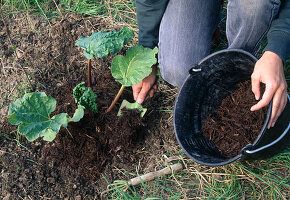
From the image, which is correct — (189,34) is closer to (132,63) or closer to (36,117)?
(132,63)

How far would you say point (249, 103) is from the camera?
1.75 meters

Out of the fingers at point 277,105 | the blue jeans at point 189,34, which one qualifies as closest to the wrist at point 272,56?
the fingers at point 277,105

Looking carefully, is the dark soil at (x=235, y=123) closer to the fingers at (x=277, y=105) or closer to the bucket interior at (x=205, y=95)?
the bucket interior at (x=205, y=95)

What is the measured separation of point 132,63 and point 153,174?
2.00 feet

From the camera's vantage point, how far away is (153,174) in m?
1.70

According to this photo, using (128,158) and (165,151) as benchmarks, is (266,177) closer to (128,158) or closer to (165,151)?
(165,151)

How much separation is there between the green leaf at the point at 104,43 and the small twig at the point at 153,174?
677 mm

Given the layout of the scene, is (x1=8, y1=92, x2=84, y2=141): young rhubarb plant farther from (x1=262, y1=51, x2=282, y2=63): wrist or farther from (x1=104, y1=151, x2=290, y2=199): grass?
(x1=262, y1=51, x2=282, y2=63): wrist

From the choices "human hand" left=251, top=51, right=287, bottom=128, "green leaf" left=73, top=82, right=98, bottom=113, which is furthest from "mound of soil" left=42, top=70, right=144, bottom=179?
"human hand" left=251, top=51, right=287, bottom=128

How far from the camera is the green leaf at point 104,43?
157 centimetres

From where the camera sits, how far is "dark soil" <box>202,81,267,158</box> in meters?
1.68

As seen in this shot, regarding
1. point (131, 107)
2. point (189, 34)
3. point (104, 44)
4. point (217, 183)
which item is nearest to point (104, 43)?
point (104, 44)

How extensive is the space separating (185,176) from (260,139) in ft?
1.89

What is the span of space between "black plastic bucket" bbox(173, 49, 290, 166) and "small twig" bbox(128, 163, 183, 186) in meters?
0.16
